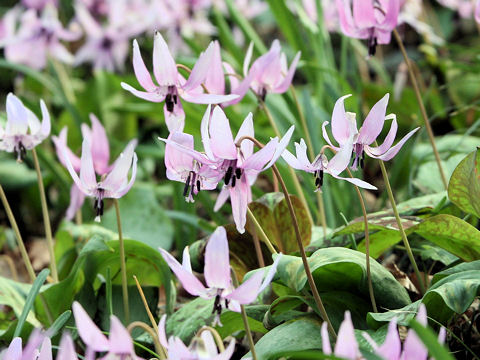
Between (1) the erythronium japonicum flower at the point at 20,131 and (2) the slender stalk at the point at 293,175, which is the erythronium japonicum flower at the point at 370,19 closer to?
(2) the slender stalk at the point at 293,175

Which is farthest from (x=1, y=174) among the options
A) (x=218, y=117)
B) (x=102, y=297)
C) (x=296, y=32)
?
(x=218, y=117)

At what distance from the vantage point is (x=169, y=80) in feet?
4.43

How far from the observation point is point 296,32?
2676 mm

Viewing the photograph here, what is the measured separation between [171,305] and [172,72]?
1.88ft

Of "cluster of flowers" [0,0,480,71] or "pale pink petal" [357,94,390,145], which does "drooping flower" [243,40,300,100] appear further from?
"cluster of flowers" [0,0,480,71]

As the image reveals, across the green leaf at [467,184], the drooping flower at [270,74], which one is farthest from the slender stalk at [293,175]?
the green leaf at [467,184]

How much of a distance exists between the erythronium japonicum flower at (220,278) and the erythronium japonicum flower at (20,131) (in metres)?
0.67

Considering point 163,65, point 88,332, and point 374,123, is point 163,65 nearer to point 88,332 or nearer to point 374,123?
point 374,123

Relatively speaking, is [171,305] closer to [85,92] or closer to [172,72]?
[172,72]

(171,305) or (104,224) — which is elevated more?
(171,305)

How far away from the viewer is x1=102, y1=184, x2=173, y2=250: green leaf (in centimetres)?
247

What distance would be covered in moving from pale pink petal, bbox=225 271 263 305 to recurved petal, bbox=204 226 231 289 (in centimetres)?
4

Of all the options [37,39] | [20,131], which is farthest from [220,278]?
[37,39]

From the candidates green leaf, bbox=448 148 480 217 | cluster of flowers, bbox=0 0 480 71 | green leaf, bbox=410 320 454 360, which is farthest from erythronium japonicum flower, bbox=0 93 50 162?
cluster of flowers, bbox=0 0 480 71
